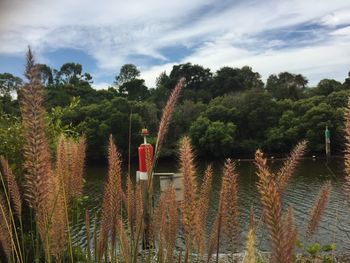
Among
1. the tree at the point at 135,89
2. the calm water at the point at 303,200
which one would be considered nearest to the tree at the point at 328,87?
the calm water at the point at 303,200

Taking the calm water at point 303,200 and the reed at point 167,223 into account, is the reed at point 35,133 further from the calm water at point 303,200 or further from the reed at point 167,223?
the calm water at point 303,200

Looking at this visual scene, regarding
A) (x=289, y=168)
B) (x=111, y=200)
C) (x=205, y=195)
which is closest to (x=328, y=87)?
(x=205, y=195)

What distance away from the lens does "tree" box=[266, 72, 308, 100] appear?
62438 millimetres

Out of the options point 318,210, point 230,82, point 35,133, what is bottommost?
point 318,210

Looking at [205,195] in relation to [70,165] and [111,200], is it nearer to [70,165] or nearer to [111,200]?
[111,200]

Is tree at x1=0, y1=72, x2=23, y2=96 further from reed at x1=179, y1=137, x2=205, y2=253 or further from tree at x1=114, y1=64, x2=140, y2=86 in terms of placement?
tree at x1=114, y1=64, x2=140, y2=86

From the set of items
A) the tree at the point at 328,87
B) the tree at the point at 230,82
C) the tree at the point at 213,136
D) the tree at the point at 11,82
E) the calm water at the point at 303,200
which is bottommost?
the calm water at the point at 303,200

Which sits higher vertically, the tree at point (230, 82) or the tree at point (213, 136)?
the tree at point (230, 82)

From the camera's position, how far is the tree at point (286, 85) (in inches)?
2458

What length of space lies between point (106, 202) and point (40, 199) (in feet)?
1.77

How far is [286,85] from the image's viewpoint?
64.4 metres

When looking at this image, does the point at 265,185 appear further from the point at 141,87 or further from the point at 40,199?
the point at 141,87

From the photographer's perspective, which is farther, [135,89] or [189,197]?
[135,89]

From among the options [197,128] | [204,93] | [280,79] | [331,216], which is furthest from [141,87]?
[331,216]
